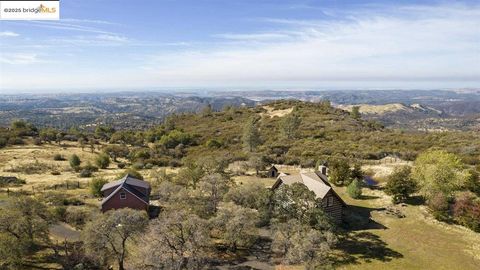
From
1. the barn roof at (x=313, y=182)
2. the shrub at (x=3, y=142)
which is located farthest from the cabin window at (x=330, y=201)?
the shrub at (x=3, y=142)

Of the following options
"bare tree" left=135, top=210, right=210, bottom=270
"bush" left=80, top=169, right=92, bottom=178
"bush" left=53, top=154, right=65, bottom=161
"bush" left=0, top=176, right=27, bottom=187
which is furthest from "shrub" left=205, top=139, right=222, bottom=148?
"bare tree" left=135, top=210, right=210, bottom=270

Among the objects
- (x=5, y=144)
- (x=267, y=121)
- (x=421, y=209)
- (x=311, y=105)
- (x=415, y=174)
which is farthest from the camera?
(x=311, y=105)

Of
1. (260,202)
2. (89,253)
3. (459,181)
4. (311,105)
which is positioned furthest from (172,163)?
(311,105)

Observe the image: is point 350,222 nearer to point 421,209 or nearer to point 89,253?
point 421,209

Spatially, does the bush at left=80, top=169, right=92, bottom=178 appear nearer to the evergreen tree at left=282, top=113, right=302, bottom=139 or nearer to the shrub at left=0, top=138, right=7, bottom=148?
the shrub at left=0, top=138, right=7, bottom=148

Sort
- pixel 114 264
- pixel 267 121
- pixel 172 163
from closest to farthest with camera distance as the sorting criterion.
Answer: pixel 114 264, pixel 172 163, pixel 267 121

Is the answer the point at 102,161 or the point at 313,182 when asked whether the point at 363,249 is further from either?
the point at 102,161
